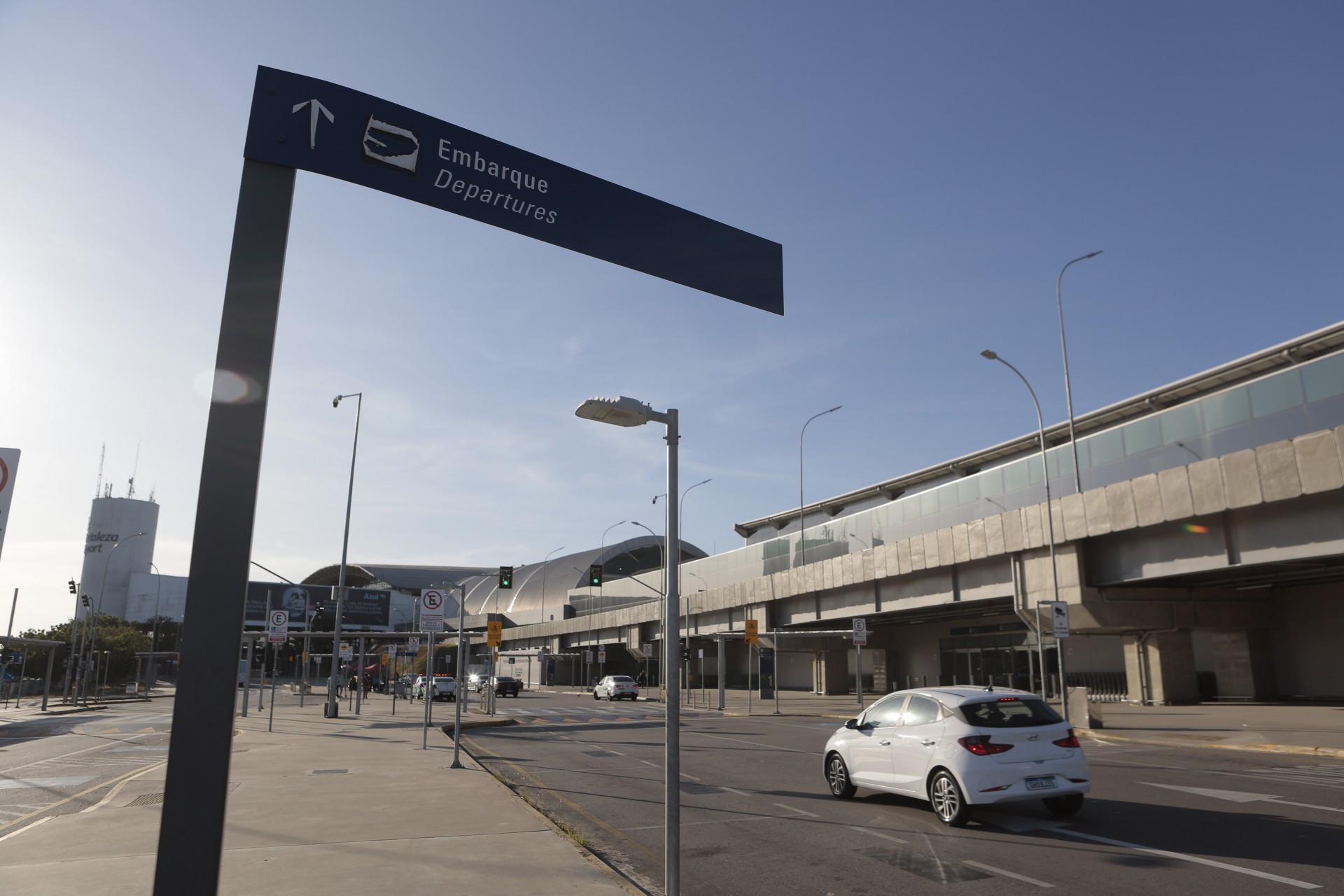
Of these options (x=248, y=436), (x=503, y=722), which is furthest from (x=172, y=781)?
(x=503, y=722)

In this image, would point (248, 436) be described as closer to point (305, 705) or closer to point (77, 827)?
point (77, 827)

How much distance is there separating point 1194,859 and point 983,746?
7.78 feet

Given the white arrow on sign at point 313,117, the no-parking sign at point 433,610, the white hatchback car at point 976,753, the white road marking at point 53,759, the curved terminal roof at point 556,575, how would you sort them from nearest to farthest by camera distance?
the white arrow on sign at point 313,117, the white hatchback car at point 976,753, the white road marking at point 53,759, the no-parking sign at point 433,610, the curved terminal roof at point 556,575

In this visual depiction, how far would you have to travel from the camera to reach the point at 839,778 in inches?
513

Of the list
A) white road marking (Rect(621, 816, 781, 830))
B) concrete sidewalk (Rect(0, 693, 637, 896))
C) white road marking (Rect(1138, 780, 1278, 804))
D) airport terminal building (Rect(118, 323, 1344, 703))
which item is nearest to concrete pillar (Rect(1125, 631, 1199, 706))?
airport terminal building (Rect(118, 323, 1344, 703))

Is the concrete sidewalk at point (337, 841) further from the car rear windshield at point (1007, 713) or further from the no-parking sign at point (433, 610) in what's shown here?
the car rear windshield at point (1007, 713)

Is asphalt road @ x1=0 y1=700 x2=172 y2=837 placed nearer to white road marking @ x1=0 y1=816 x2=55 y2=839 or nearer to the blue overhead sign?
white road marking @ x1=0 y1=816 x2=55 y2=839

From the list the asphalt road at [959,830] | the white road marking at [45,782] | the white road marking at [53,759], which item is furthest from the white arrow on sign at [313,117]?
the white road marking at [53,759]

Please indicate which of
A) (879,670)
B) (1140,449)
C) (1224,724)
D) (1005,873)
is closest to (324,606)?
(879,670)

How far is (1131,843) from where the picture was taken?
9.55 metres

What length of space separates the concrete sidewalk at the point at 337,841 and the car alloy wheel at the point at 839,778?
4561 mm

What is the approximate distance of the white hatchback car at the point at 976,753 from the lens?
10539 millimetres

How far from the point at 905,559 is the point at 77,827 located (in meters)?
32.8

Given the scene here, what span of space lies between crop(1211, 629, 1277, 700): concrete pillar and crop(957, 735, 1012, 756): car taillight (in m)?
34.1
